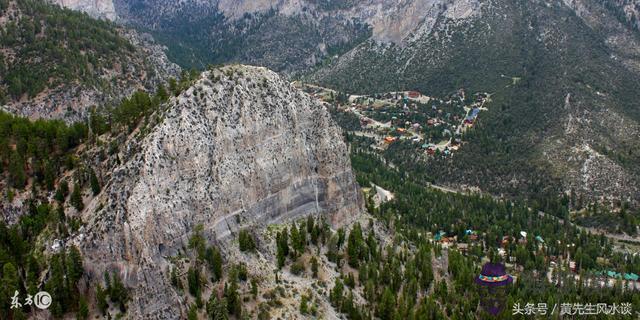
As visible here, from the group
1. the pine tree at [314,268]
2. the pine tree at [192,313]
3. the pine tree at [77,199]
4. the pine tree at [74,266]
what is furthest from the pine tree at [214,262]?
the pine tree at [77,199]

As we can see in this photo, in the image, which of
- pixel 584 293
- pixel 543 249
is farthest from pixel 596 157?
pixel 584 293

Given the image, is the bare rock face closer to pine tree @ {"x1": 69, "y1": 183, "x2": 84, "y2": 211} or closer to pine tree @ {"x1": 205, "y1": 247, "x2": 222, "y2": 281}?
pine tree @ {"x1": 69, "y1": 183, "x2": 84, "y2": 211}

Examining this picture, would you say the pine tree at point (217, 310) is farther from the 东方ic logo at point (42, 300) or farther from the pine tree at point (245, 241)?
the 东方ic logo at point (42, 300)

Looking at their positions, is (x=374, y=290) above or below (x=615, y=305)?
above

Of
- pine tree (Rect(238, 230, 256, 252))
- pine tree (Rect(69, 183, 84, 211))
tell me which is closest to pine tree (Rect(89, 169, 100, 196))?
pine tree (Rect(69, 183, 84, 211))

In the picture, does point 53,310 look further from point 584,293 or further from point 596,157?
point 596,157

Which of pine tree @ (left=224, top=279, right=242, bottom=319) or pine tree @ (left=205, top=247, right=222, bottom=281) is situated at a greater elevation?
pine tree @ (left=205, top=247, right=222, bottom=281)

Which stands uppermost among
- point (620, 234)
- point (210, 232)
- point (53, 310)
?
point (210, 232)
